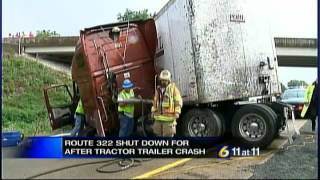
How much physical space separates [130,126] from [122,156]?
64.2 inches

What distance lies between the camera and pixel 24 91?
24.1m

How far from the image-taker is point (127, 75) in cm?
924

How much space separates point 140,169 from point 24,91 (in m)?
18.4

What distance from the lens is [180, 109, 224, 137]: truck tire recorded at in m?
8.81

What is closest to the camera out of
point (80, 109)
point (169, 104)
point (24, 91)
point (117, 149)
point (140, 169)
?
point (140, 169)

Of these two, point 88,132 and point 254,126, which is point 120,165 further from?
point 254,126

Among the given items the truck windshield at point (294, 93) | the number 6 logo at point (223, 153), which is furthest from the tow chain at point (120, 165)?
the truck windshield at point (294, 93)

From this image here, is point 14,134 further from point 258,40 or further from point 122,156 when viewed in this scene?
point 258,40

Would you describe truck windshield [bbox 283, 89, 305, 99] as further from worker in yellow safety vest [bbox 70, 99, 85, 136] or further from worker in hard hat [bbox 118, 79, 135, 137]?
worker in hard hat [bbox 118, 79, 135, 137]

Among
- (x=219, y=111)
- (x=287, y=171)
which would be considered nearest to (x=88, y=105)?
(x=219, y=111)

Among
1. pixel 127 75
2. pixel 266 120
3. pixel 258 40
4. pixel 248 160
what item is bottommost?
pixel 248 160

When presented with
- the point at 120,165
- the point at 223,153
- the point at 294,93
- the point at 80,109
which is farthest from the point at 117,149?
the point at 294,93

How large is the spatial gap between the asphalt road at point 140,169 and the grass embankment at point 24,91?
261 inches

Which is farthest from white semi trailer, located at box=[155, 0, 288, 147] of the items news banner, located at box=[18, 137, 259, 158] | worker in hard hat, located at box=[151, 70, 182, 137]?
worker in hard hat, located at box=[151, 70, 182, 137]
